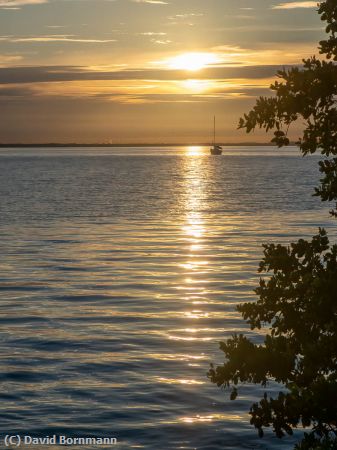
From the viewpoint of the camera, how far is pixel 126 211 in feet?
261

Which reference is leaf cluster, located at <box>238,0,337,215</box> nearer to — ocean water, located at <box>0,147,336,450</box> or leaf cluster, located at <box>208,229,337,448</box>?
leaf cluster, located at <box>208,229,337,448</box>

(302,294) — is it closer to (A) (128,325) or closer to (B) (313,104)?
(B) (313,104)

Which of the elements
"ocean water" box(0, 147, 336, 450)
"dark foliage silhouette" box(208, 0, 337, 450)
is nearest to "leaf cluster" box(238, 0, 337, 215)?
"dark foliage silhouette" box(208, 0, 337, 450)

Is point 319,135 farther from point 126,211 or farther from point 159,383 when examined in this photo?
point 126,211

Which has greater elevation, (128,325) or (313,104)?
(313,104)

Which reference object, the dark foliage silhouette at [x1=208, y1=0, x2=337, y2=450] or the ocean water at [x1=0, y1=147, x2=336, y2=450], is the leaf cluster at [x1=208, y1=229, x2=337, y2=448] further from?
the ocean water at [x1=0, y1=147, x2=336, y2=450]

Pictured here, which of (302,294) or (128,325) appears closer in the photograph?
(302,294)

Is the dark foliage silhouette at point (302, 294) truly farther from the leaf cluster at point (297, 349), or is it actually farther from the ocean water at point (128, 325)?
the ocean water at point (128, 325)

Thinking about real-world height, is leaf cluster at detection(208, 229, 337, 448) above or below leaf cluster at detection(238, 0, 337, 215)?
below

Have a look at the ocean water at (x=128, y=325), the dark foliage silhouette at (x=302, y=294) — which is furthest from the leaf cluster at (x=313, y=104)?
the ocean water at (x=128, y=325)

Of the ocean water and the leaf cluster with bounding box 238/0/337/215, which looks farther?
the ocean water

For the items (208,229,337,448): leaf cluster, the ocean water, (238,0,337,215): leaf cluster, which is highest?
(238,0,337,215): leaf cluster

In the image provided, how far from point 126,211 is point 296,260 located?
65.8m

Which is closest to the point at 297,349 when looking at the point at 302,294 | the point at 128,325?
the point at 302,294
